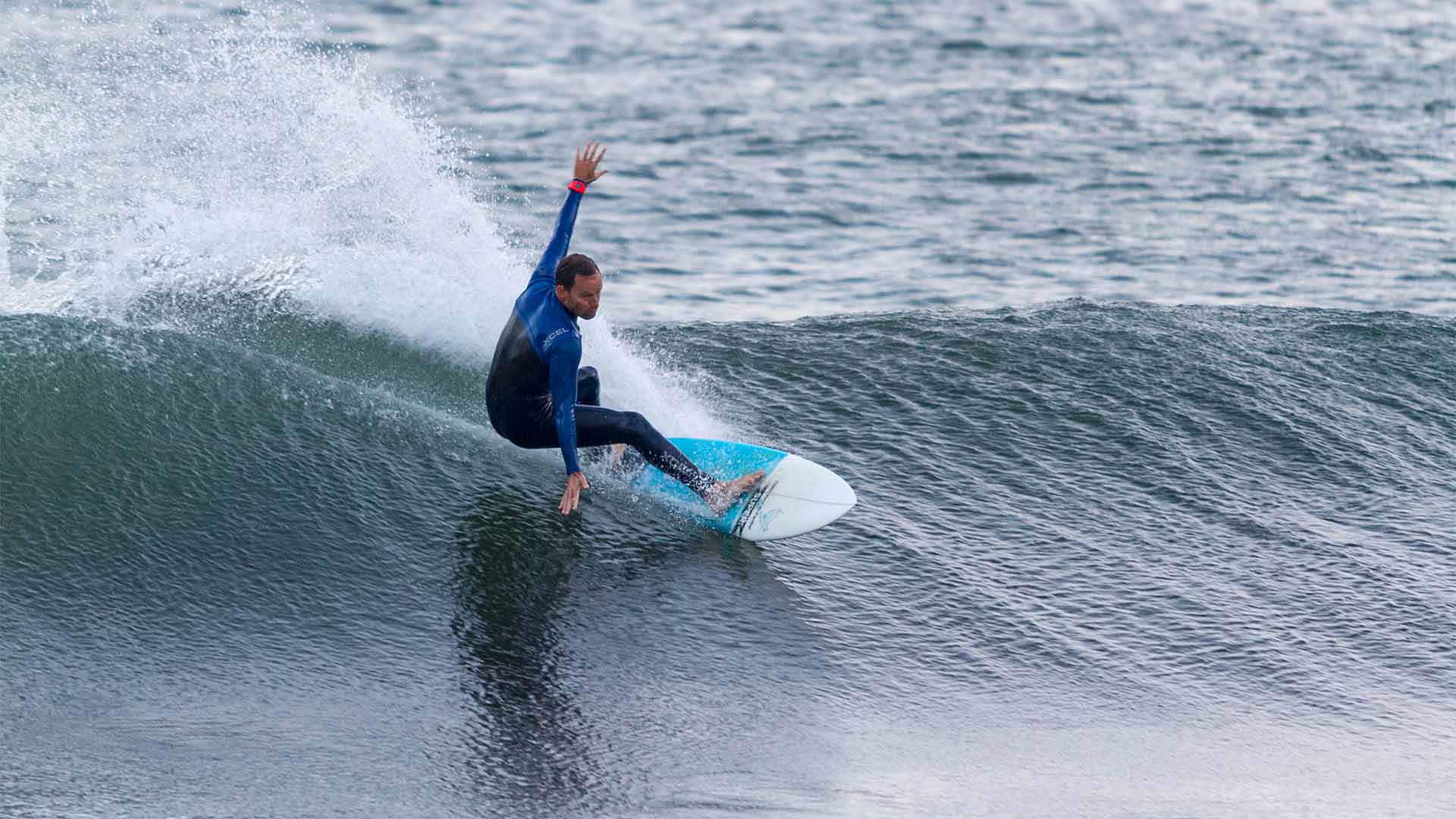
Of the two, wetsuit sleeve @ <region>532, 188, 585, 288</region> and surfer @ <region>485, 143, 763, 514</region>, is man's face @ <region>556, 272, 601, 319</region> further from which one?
wetsuit sleeve @ <region>532, 188, 585, 288</region>

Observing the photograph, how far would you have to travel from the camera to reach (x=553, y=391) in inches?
342

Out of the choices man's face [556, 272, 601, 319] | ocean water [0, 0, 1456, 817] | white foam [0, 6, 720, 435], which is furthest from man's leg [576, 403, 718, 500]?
white foam [0, 6, 720, 435]

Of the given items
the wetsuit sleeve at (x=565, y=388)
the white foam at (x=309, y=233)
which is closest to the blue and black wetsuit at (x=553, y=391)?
the wetsuit sleeve at (x=565, y=388)

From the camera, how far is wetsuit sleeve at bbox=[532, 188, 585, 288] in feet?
29.6

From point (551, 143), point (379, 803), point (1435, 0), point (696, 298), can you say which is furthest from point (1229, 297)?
point (1435, 0)

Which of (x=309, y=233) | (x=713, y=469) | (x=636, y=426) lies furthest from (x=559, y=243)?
(x=309, y=233)

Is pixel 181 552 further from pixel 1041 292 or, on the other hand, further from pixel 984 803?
pixel 1041 292

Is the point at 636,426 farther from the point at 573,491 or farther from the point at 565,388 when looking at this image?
the point at 573,491

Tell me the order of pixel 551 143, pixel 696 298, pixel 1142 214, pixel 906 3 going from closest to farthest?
pixel 696 298, pixel 1142 214, pixel 551 143, pixel 906 3

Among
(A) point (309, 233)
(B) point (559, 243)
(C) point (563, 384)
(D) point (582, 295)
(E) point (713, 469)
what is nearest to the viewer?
(D) point (582, 295)

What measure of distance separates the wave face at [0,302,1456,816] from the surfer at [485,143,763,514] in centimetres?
47

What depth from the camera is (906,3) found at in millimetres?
39125

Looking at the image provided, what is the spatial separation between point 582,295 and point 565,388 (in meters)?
0.54

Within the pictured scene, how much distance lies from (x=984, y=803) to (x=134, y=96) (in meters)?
19.2
